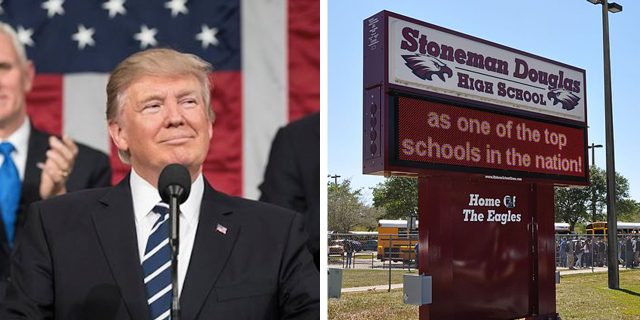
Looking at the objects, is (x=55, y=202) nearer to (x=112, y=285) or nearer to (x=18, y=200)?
(x=18, y=200)

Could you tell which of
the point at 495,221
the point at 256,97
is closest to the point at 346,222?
the point at 495,221

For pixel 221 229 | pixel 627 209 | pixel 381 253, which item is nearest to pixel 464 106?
pixel 221 229

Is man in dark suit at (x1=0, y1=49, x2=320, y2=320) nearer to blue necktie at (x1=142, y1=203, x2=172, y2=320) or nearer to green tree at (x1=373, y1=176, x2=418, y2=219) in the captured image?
blue necktie at (x1=142, y1=203, x2=172, y2=320)

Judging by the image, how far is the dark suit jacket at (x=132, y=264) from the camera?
2.90m

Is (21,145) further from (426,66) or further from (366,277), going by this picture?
(366,277)

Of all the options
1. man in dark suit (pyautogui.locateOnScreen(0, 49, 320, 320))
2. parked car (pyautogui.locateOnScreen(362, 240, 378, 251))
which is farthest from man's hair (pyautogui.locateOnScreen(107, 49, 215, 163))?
parked car (pyautogui.locateOnScreen(362, 240, 378, 251))

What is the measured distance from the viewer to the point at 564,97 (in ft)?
29.1

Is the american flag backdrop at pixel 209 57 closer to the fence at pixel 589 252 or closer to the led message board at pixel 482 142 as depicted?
the led message board at pixel 482 142

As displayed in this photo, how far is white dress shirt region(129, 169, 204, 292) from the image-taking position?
3010 mm

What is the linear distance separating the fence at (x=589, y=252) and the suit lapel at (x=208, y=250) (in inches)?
807

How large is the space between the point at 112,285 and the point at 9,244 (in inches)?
23.1

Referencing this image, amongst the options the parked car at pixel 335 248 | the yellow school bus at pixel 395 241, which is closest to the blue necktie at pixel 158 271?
the parked car at pixel 335 248

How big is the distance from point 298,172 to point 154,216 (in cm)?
71

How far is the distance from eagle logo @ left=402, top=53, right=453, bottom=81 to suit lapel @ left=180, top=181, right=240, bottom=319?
13.9ft
